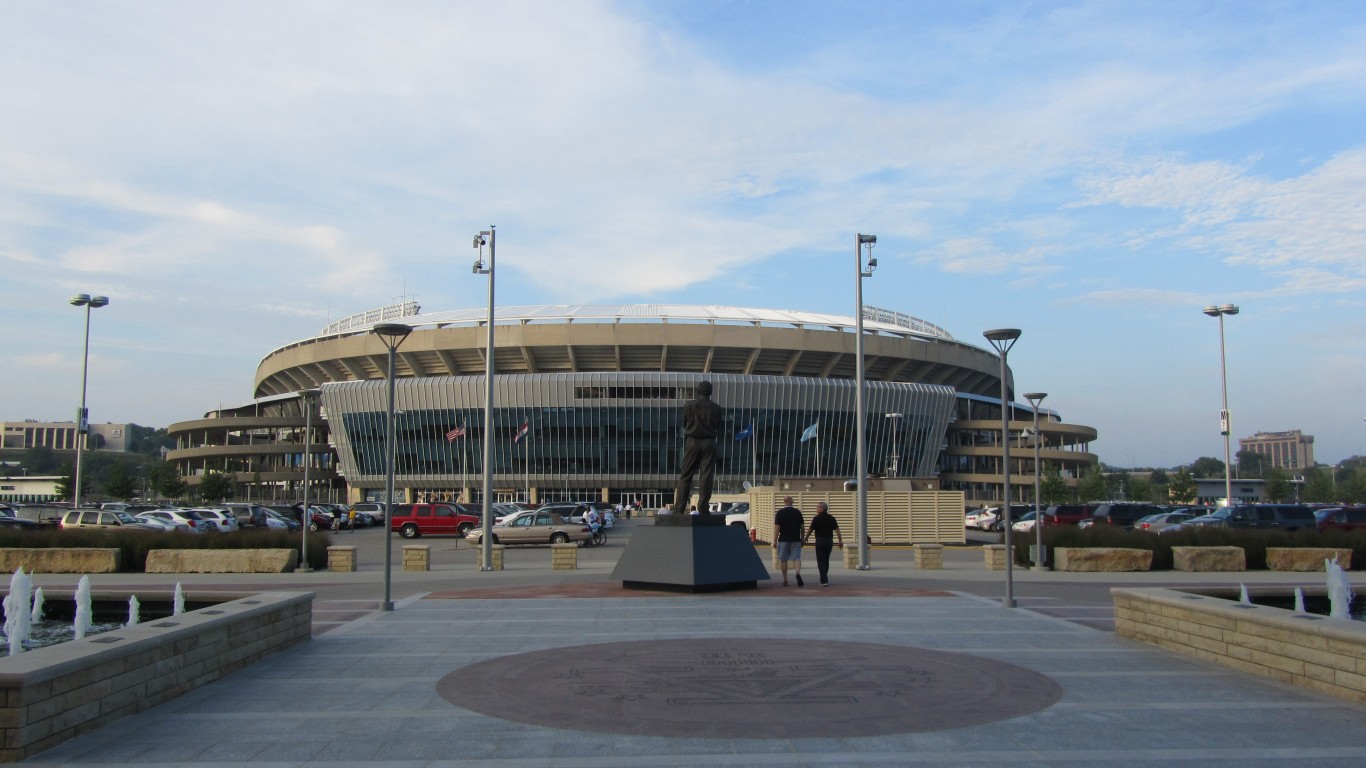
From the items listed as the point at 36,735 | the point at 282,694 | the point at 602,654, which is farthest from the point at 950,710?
the point at 36,735

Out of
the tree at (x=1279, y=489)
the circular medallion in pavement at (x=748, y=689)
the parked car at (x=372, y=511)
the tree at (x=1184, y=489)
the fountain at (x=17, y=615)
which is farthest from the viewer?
the tree at (x=1279, y=489)

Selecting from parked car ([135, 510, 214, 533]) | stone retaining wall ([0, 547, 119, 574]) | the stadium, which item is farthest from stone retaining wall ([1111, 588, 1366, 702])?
the stadium

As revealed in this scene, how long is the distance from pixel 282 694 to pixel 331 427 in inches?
3527

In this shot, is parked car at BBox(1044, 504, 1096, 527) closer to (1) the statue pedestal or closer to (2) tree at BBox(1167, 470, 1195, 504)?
(1) the statue pedestal

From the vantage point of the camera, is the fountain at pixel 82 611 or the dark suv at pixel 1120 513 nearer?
the fountain at pixel 82 611

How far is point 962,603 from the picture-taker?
702 inches

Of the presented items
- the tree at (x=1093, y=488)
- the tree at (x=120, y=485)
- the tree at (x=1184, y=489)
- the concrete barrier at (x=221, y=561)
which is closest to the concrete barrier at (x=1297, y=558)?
the concrete barrier at (x=221, y=561)

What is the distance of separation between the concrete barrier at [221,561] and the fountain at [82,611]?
28.2 ft

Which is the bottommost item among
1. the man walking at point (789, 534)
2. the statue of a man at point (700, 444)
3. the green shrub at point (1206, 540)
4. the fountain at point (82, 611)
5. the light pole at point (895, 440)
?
the fountain at point (82, 611)

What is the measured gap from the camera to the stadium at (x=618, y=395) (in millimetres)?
85750

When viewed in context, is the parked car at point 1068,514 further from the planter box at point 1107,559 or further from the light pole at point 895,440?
the light pole at point 895,440

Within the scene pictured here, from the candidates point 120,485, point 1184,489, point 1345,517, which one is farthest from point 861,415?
point 120,485

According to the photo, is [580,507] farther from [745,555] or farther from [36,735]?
[36,735]

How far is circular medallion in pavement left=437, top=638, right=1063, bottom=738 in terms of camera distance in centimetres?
837
